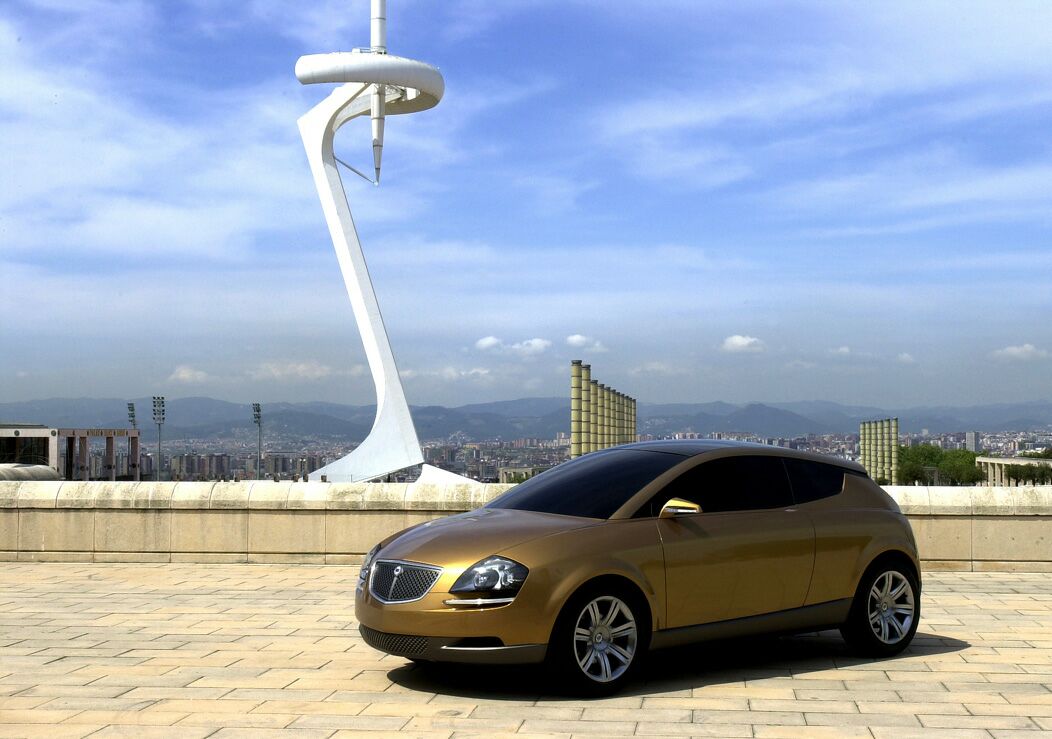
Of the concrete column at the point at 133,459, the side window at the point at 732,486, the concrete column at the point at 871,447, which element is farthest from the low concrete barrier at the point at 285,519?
the concrete column at the point at 871,447

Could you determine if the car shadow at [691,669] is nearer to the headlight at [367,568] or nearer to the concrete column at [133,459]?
the headlight at [367,568]

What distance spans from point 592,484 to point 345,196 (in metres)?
39.0

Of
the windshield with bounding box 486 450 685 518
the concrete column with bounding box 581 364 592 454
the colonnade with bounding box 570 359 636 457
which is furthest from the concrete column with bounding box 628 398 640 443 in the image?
the windshield with bounding box 486 450 685 518

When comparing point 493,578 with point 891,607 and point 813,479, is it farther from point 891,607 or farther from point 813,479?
point 891,607

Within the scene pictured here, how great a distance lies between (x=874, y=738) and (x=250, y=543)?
32.1ft

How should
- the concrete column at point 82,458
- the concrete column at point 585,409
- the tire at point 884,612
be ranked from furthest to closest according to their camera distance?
the concrete column at point 82,458, the concrete column at point 585,409, the tire at point 884,612

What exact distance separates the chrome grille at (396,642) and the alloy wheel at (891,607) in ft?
10.6

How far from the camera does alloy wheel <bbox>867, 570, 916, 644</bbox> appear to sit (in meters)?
8.38

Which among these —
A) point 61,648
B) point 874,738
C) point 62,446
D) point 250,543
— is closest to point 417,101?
point 250,543

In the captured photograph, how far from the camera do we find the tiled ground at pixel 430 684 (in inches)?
250

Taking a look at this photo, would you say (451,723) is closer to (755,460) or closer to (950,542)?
(755,460)

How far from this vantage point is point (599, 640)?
7078 millimetres

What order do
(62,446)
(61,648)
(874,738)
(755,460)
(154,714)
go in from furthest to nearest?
(62,446), (61,648), (755,460), (154,714), (874,738)

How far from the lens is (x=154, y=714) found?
21.7 feet
